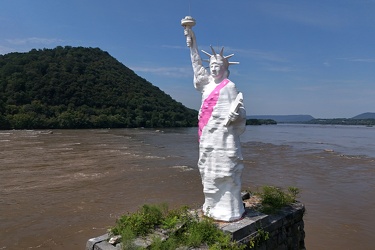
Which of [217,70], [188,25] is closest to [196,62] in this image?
[217,70]

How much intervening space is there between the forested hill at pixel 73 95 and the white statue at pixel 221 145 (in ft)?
130

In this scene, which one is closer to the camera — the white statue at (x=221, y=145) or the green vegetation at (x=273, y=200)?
the white statue at (x=221, y=145)

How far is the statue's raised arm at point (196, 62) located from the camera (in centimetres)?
573

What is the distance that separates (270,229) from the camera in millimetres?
5234

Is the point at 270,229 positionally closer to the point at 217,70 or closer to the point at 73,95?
the point at 217,70

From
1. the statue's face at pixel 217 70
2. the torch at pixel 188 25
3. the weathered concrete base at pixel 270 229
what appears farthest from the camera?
the torch at pixel 188 25

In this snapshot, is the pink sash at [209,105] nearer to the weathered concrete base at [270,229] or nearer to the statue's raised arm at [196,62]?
the statue's raised arm at [196,62]

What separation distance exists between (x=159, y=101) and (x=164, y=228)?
62.7 m

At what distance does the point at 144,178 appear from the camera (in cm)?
1454

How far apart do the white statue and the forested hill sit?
3954 cm

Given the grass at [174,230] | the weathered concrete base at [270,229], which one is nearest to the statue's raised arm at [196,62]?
the grass at [174,230]

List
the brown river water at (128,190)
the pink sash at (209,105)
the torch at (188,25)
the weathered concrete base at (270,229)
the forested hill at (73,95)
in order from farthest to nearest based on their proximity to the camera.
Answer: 1. the forested hill at (73,95)
2. the brown river water at (128,190)
3. the torch at (188,25)
4. the pink sash at (209,105)
5. the weathered concrete base at (270,229)

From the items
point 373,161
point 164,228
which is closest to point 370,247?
point 164,228

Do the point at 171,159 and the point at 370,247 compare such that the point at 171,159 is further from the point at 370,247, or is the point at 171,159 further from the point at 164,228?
the point at 164,228
